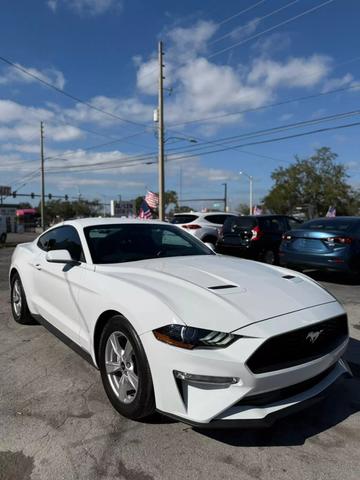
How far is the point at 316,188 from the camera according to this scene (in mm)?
54844

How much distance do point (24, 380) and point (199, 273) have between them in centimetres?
191

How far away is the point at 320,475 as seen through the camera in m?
2.46

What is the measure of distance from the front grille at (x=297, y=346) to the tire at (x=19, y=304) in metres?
3.66

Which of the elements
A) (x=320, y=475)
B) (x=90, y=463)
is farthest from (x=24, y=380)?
(x=320, y=475)

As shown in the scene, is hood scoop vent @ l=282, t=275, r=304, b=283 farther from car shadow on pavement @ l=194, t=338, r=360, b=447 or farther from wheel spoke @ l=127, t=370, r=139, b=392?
wheel spoke @ l=127, t=370, r=139, b=392

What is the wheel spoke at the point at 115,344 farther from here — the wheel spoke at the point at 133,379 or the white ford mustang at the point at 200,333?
the wheel spoke at the point at 133,379

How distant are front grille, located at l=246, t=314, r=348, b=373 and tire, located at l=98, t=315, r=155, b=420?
74 centimetres

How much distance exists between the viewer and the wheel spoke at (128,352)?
3.01 meters

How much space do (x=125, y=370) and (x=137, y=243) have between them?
1.58 meters

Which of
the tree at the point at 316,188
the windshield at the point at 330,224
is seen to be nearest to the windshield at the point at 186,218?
the windshield at the point at 330,224

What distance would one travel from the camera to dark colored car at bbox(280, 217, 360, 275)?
27.0 feet

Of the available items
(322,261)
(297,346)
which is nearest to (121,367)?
(297,346)

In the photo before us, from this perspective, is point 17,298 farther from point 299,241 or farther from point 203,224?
point 203,224

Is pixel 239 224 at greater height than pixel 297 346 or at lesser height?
greater
